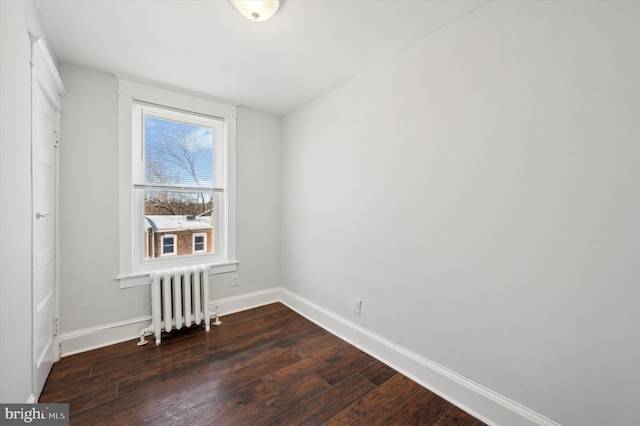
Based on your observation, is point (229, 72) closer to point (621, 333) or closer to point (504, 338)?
point (504, 338)

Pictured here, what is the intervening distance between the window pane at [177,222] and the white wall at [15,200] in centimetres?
115

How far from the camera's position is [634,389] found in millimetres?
1075

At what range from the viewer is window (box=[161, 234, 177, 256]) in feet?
8.72

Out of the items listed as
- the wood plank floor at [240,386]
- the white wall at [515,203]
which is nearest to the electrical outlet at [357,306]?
the white wall at [515,203]

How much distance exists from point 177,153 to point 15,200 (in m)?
1.58

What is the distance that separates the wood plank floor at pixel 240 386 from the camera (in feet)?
4.95

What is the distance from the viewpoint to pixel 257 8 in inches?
59.4

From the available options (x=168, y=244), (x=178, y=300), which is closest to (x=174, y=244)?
(x=168, y=244)

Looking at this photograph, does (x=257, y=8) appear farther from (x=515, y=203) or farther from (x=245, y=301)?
(x=245, y=301)

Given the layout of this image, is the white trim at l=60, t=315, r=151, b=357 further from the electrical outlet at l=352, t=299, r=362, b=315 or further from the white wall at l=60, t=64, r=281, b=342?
the electrical outlet at l=352, t=299, r=362, b=315

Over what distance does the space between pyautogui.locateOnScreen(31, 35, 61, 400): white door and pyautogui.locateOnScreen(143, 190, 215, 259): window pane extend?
0.68m

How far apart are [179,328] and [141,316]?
15.6 inches

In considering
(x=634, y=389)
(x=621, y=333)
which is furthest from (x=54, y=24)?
(x=634, y=389)

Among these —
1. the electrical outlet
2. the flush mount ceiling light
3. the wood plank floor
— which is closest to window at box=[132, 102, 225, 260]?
the wood plank floor
